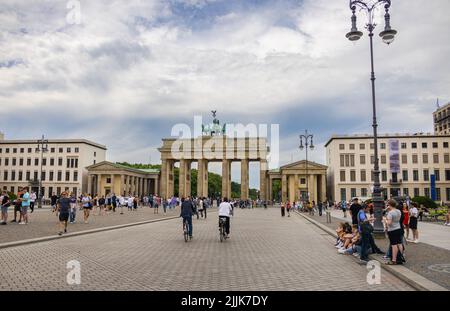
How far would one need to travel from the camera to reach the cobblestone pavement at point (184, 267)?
839 centimetres

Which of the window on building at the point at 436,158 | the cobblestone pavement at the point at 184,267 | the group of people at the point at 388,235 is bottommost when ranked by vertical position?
the cobblestone pavement at the point at 184,267

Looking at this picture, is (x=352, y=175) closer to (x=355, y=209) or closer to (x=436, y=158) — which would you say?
(x=436, y=158)

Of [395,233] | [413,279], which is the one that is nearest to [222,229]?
[395,233]

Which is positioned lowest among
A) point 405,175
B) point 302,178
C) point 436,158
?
point 302,178

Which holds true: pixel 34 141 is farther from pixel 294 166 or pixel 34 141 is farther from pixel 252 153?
pixel 294 166

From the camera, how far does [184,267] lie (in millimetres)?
10492

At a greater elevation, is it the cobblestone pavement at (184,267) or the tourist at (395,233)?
the tourist at (395,233)

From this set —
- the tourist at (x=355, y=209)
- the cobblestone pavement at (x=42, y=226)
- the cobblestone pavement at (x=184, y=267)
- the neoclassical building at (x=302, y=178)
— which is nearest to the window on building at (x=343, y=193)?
the neoclassical building at (x=302, y=178)

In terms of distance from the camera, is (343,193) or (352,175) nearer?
(352,175)

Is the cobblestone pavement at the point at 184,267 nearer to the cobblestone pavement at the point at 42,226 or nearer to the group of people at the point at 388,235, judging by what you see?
the group of people at the point at 388,235

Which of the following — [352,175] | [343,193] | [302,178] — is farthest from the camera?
[302,178]

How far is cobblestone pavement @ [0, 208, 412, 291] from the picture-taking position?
27.5 feet

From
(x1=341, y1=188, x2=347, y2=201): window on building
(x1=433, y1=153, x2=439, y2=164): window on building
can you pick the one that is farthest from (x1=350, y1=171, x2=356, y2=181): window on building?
(x1=433, y1=153, x2=439, y2=164): window on building

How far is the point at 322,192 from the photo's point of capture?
9600 centimetres
